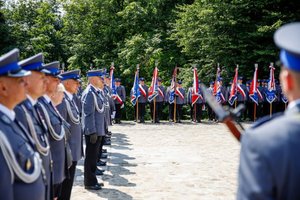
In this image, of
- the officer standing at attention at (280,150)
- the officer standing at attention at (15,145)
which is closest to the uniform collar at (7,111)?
the officer standing at attention at (15,145)

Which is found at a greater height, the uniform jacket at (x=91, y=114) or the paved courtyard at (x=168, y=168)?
the uniform jacket at (x=91, y=114)

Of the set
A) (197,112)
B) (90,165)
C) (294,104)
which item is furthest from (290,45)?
(197,112)

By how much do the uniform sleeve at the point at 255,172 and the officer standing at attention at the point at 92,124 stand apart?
5.46m

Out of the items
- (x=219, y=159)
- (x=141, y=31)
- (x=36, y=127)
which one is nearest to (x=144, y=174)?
(x=219, y=159)

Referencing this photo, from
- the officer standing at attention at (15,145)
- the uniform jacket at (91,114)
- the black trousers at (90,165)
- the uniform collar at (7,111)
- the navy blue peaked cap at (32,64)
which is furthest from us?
the uniform jacket at (91,114)

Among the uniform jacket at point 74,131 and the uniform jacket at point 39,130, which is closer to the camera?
the uniform jacket at point 39,130

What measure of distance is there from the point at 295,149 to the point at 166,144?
36.5ft

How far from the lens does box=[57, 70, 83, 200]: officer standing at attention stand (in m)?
5.45

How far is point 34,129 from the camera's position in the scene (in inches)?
139

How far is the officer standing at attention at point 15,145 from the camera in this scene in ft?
8.61

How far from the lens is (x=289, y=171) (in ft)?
5.24

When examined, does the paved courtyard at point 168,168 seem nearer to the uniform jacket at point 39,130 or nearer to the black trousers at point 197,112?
the uniform jacket at point 39,130

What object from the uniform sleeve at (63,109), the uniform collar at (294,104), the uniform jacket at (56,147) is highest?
the uniform collar at (294,104)

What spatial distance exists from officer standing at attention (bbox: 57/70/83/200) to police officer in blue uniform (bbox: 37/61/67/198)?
28.6 inches
